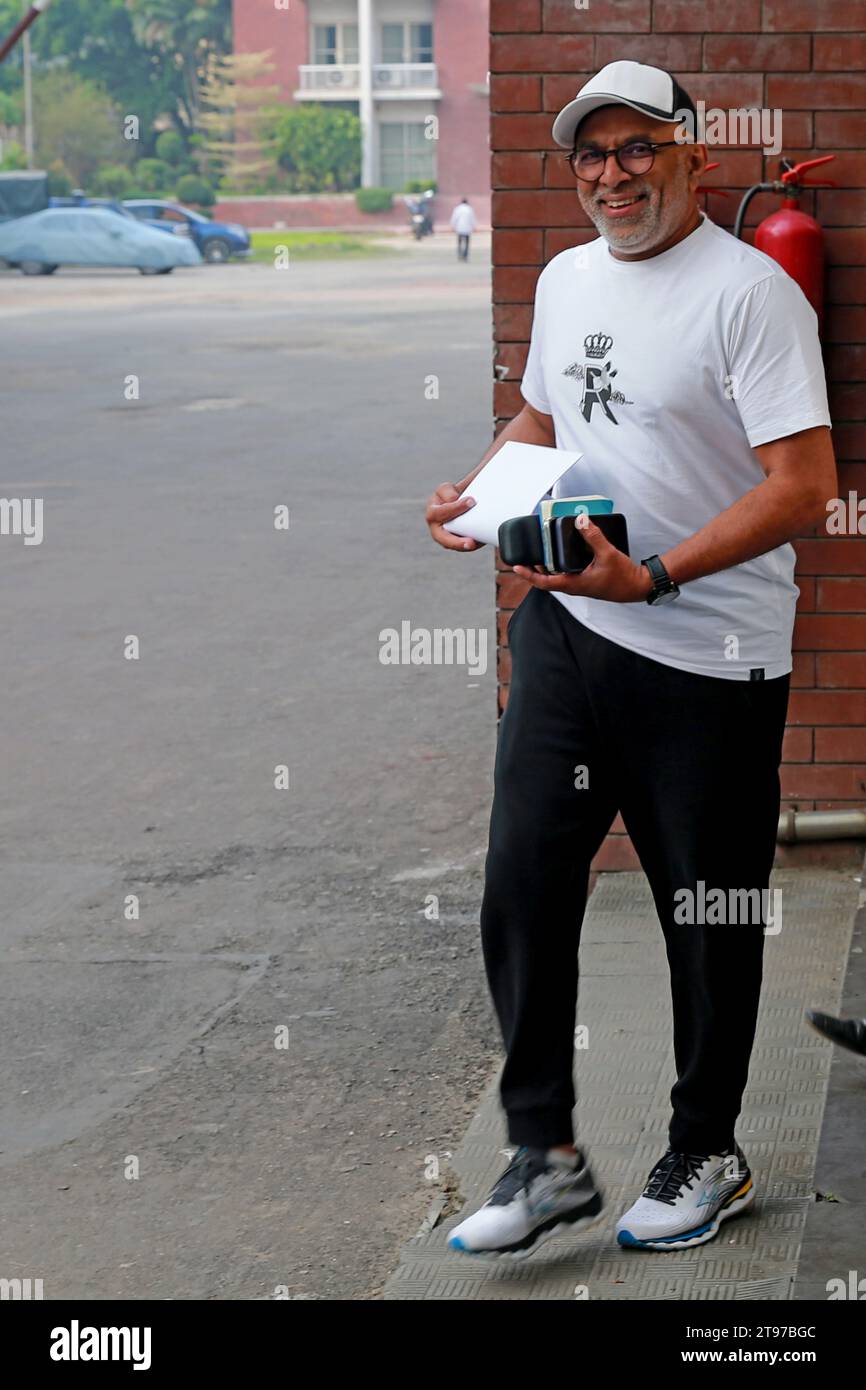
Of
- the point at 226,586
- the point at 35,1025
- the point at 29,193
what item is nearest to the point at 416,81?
the point at 29,193

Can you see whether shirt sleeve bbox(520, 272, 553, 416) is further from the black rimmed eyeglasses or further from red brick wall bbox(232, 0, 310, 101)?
red brick wall bbox(232, 0, 310, 101)

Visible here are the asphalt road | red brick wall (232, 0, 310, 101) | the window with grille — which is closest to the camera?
the asphalt road

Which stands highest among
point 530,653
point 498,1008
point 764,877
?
point 530,653

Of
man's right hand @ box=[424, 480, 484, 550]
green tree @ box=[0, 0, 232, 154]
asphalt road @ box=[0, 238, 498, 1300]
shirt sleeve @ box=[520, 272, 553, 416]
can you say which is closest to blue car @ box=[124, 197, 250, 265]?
asphalt road @ box=[0, 238, 498, 1300]

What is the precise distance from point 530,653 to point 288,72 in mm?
87580

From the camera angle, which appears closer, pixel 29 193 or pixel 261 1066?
pixel 261 1066

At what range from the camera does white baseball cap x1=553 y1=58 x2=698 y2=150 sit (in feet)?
10.8

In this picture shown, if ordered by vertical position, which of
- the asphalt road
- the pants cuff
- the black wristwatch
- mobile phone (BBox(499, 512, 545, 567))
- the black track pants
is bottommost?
the asphalt road

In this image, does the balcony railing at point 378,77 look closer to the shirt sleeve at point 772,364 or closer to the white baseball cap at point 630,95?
the white baseball cap at point 630,95

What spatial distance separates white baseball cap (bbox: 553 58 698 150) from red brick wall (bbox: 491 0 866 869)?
6.66 feet

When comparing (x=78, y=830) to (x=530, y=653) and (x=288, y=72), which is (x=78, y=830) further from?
(x=288, y=72)

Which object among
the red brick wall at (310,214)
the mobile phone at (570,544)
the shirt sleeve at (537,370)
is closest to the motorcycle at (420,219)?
the red brick wall at (310,214)

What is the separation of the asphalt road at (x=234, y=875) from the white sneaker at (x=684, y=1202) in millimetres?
479

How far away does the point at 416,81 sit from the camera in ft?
282
